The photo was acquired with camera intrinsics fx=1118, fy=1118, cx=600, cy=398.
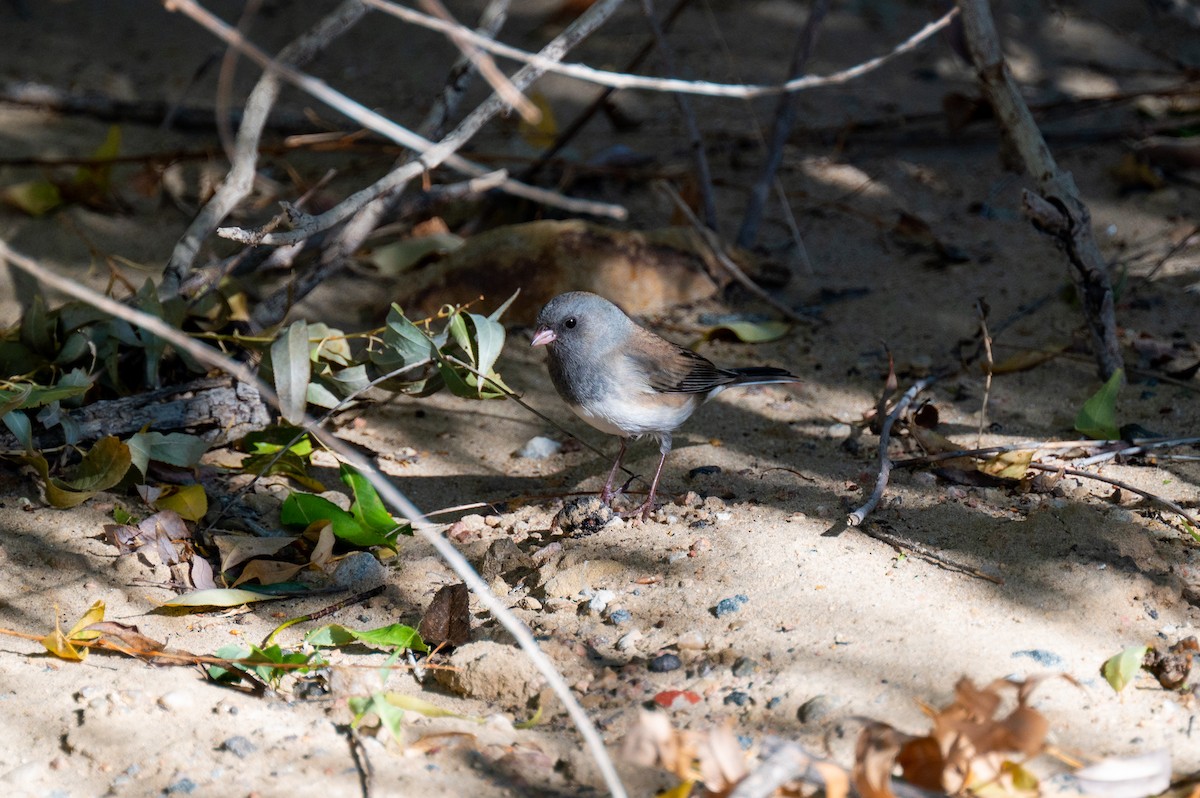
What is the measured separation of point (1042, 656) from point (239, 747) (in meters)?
1.96

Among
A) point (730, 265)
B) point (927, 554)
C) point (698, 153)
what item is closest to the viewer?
point (927, 554)

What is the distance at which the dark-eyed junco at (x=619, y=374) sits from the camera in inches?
152

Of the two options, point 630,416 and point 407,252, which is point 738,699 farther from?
→ point 407,252

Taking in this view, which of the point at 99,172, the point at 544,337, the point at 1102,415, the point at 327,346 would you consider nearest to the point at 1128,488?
the point at 1102,415

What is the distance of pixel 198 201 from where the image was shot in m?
6.07

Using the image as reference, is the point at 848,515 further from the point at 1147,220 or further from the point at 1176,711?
the point at 1147,220

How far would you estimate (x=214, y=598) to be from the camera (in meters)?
3.23

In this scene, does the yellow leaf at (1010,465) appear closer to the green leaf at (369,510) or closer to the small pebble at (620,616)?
the small pebble at (620,616)

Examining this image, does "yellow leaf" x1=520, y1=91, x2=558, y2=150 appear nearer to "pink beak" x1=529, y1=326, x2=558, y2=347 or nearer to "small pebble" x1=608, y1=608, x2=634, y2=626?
"pink beak" x1=529, y1=326, x2=558, y2=347

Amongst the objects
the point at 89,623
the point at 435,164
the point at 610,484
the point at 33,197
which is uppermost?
the point at 435,164

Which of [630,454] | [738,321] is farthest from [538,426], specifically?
[738,321]

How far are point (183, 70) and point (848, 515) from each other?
566cm

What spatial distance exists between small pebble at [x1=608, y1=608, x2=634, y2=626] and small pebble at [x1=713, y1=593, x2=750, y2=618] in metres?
0.25

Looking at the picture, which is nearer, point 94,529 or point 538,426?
point 94,529
